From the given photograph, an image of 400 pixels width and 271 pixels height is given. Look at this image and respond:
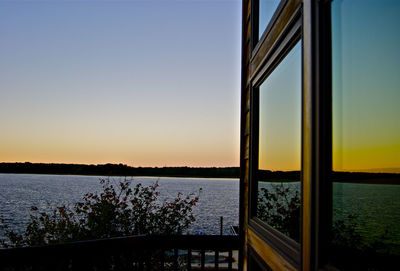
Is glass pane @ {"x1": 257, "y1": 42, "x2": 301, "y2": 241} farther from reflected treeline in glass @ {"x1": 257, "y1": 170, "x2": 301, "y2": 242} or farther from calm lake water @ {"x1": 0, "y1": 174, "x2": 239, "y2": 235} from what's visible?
calm lake water @ {"x1": 0, "y1": 174, "x2": 239, "y2": 235}

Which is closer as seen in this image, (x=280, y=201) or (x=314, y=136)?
(x=314, y=136)

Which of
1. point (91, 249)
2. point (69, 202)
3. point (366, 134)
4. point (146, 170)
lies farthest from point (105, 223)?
point (146, 170)

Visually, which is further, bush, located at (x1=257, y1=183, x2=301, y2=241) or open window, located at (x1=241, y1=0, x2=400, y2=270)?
bush, located at (x1=257, y1=183, x2=301, y2=241)

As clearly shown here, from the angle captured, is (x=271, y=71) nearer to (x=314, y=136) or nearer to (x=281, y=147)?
(x=281, y=147)

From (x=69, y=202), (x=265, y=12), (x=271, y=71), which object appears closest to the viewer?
(x=271, y=71)

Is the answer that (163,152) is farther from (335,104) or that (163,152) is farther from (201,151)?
(335,104)

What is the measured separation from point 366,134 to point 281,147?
2.43 ft

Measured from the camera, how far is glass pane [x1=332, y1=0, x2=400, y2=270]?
2.61 feet

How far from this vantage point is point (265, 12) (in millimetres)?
2039

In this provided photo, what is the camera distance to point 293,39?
1404 mm

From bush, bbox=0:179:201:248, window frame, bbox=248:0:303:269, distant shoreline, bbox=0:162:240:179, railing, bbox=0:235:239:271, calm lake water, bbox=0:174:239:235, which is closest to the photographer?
window frame, bbox=248:0:303:269

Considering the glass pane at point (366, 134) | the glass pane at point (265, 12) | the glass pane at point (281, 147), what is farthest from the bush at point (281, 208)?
the glass pane at point (265, 12)

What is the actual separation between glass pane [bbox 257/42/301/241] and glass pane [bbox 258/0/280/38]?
343 mm

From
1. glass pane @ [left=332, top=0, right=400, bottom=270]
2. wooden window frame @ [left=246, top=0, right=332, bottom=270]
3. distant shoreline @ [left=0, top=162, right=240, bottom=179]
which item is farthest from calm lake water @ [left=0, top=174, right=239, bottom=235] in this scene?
glass pane @ [left=332, top=0, right=400, bottom=270]
